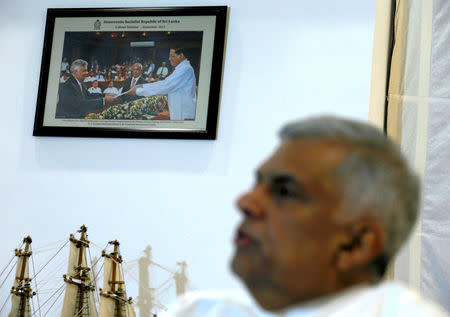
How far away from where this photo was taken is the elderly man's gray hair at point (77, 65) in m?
3.30

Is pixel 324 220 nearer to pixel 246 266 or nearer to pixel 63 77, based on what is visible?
pixel 246 266

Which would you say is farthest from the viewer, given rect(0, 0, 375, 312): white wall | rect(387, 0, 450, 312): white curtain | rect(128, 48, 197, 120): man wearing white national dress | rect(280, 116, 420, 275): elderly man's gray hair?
rect(128, 48, 197, 120): man wearing white national dress

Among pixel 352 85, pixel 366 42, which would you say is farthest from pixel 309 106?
pixel 366 42

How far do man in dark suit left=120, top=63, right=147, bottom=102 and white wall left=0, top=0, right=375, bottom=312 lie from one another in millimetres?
233

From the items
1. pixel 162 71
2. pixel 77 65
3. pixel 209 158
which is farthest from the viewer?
pixel 77 65

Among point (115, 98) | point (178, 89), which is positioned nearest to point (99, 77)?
point (115, 98)

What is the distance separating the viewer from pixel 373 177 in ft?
2.93

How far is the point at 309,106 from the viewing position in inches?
119

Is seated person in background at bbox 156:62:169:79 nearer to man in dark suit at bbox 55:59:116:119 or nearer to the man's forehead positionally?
man in dark suit at bbox 55:59:116:119

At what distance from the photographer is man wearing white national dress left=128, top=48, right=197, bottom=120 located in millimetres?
3111

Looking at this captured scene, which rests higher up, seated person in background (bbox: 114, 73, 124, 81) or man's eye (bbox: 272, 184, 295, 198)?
seated person in background (bbox: 114, 73, 124, 81)

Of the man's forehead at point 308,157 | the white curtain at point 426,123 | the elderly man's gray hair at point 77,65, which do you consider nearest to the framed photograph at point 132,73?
the elderly man's gray hair at point 77,65

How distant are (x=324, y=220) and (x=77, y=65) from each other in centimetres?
265

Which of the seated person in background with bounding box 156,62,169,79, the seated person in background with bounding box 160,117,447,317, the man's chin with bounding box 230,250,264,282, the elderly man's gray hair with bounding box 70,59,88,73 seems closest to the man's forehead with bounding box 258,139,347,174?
the seated person in background with bounding box 160,117,447,317
